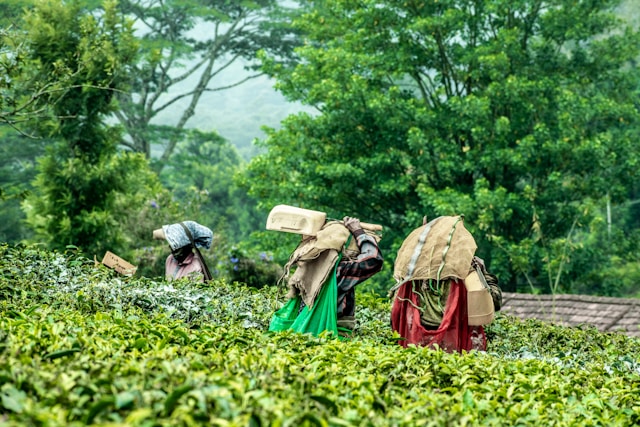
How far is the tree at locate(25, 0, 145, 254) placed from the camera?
12.9 metres

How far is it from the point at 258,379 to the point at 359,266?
122 inches

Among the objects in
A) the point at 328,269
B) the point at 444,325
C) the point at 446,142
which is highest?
the point at 446,142

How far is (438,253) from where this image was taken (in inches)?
237

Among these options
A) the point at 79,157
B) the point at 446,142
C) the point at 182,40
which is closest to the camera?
the point at 79,157

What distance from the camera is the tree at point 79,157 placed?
12.9 meters

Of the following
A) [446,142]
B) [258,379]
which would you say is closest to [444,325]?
[258,379]

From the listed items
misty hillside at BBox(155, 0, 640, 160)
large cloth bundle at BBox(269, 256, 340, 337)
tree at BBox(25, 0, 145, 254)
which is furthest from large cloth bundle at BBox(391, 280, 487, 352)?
misty hillside at BBox(155, 0, 640, 160)

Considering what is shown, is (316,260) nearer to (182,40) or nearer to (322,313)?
(322,313)

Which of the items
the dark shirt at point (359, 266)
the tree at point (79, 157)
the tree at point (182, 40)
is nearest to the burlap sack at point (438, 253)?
the dark shirt at point (359, 266)

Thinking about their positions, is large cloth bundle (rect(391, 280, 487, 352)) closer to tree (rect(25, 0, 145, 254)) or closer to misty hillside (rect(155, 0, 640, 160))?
tree (rect(25, 0, 145, 254))

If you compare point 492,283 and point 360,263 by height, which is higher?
point 360,263

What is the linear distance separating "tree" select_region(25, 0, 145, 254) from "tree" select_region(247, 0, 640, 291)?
4608mm

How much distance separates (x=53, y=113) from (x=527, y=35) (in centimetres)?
1046

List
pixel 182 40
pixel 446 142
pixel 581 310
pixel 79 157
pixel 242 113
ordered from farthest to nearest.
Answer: pixel 242 113, pixel 182 40, pixel 446 142, pixel 79 157, pixel 581 310
